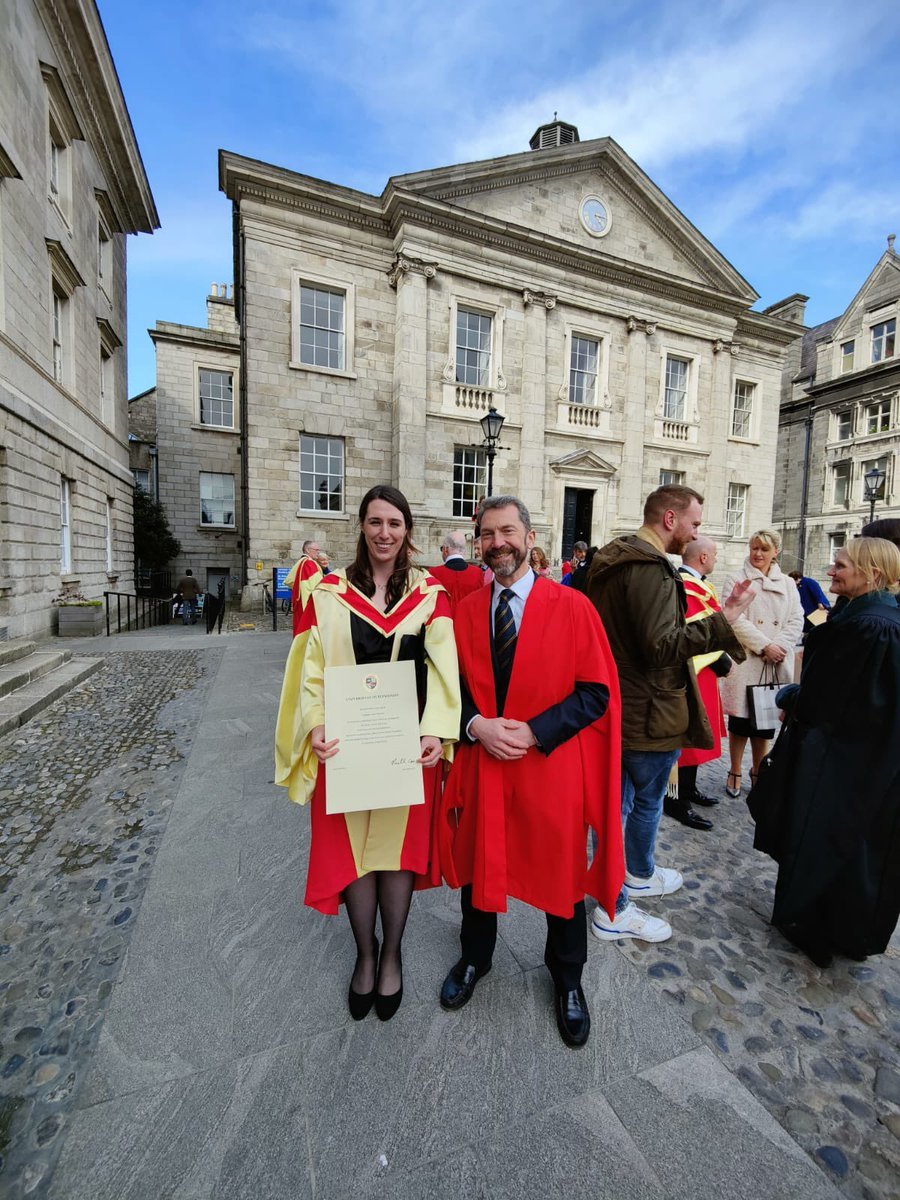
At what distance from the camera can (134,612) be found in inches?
639

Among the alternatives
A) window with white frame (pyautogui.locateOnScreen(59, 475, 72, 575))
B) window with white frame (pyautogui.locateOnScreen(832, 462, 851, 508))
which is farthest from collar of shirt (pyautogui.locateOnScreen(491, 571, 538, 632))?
window with white frame (pyautogui.locateOnScreen(832, 462, 851, 508))

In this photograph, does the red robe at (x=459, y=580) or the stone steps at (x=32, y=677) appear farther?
the stone steps at (x=32, y=677)

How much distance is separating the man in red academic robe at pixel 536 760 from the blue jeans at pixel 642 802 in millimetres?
592

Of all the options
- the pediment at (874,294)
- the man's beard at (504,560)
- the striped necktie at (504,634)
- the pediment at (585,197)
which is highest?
the pediment at (874,294)

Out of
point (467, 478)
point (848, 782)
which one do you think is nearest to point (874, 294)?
point (467, 478)

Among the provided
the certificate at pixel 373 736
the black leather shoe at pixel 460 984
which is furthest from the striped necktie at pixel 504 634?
the black leather shoe at pixel 460 984

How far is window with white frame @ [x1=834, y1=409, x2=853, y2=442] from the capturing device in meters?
28.0

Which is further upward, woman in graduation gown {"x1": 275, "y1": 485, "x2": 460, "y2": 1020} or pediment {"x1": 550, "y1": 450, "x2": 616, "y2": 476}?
pediment {"x1": 550, "y1": 450, "x2": 616, "y2": 476}

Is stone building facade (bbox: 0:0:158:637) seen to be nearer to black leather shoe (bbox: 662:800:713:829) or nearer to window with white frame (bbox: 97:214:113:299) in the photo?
window with white frame (bbox: 97:214:113:299)

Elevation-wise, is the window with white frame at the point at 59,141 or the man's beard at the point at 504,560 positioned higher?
the window with white frame at the point at 59,141

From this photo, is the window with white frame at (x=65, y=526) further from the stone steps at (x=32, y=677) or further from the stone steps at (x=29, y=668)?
the stone steps at (x=29, y=668)

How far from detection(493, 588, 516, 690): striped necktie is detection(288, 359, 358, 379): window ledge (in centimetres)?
1451

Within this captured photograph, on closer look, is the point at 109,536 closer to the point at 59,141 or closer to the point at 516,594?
the point at 59,141

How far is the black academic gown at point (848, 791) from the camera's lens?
7.49 feet
